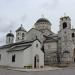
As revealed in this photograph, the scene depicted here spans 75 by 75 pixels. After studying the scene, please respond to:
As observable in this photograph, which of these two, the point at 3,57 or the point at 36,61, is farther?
the point at 3,57

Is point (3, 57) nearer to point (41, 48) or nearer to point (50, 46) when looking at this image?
point (41, 48)

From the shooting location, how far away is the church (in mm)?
27656

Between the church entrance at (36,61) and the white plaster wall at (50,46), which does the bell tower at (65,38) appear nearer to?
the white plaster wall at (50,46)

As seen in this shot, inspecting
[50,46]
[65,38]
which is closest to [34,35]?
[50,46]

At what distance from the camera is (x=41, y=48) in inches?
1652

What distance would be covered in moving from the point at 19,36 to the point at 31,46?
2396cm

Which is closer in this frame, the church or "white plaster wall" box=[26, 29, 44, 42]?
the church

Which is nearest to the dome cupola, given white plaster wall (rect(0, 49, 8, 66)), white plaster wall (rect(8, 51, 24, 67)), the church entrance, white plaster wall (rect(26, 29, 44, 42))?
white plaster wall (rect(26, 29, 44, 42))

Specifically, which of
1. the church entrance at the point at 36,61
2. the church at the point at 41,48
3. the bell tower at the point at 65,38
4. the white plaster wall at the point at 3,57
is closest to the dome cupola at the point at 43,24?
the church at the point at 41,48

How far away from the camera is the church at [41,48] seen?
27656 mm

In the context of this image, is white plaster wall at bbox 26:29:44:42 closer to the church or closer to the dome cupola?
the church

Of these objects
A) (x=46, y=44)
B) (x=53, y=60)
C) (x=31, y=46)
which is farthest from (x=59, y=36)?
(x=31, y=46)

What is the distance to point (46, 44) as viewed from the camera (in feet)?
136

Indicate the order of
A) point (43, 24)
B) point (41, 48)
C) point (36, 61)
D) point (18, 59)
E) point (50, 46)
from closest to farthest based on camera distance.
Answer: point (18, 59) < point (36, 61) < point (50, 46) < point (41, 48) < point (43, 24)
